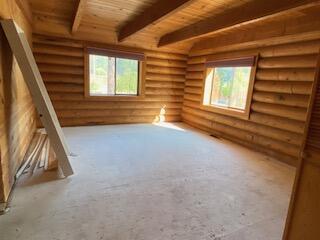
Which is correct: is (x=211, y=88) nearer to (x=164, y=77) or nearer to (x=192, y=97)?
(x=192, y=97)

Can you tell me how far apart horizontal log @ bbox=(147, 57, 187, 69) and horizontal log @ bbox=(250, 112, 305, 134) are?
276 cm

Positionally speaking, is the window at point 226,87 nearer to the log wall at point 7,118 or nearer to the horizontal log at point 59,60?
the horizontal log at point 59,60

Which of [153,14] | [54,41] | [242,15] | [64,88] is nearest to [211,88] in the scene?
[242,15]

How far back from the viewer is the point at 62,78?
4.71 meters

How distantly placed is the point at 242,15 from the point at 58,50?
3.80 metres

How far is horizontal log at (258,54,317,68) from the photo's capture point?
3.11 m

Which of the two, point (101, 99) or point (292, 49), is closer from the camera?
point (292, 49)

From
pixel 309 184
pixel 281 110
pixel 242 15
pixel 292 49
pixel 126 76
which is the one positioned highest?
pixel 242 15

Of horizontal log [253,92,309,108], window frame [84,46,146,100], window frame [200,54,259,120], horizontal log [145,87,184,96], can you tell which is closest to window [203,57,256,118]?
window frame [200,54,259,120]

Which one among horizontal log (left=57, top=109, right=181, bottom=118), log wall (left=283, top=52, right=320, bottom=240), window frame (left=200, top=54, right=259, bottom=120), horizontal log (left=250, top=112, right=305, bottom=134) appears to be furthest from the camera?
horizontal log (left=57, top=109, right=181, bottom=118)

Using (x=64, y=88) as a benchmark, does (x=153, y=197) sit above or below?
below

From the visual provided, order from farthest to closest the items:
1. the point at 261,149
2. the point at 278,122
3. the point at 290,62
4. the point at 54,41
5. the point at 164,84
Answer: the point at 164,84
the point at 54,41
the point at 261,149
the point at 278,122
the point at 290,62

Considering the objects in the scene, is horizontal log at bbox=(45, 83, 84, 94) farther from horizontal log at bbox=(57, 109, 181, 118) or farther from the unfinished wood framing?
the unfinished wood framing

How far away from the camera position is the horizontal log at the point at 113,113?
4.94 m
